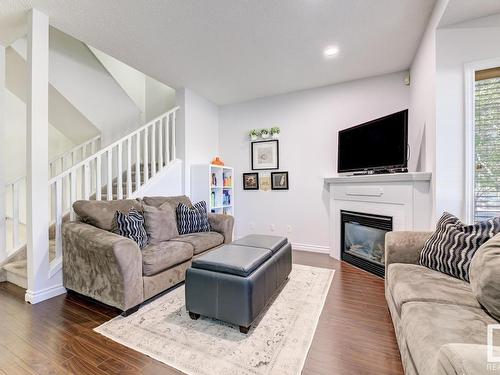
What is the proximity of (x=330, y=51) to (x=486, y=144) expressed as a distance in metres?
1.81

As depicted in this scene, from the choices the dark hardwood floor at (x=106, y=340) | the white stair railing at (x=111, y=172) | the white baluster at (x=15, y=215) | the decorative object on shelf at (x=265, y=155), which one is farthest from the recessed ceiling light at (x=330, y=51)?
the white baluster at (x=15, y=215)

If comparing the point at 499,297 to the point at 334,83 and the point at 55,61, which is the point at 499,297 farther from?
the point at 55,61

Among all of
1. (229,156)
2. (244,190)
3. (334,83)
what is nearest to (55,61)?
(229,156)

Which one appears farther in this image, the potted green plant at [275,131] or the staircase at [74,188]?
the potted green plant at [275,131]

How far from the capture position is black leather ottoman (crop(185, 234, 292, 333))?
1.70 metres

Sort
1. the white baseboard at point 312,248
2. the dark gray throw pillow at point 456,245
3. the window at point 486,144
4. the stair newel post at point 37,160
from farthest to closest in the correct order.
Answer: the white baseboard at point 312,248, the stair newel post at point 37,160, the window at point 486,144, the dark gray throw pillow at point 456,245

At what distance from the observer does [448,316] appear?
3.68ft

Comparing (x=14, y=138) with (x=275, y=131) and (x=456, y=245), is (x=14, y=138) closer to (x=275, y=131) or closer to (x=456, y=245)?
(x=275, y=131)

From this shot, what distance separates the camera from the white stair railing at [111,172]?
248cm

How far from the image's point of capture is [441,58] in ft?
7.23

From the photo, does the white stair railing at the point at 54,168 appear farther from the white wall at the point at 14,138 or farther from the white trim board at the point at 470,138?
the white trim board at the point at 470,138

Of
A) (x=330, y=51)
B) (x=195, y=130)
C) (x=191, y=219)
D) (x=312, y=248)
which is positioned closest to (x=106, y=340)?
(x=191, y=219)

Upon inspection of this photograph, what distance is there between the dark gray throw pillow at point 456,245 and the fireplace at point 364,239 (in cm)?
99

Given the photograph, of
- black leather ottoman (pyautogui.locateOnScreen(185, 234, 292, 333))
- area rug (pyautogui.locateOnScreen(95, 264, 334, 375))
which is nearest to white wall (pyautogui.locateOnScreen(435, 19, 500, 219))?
area rug (pyautogui.locateOnScreen(95, 264, 334, 375))
